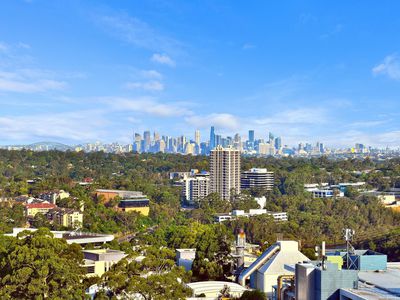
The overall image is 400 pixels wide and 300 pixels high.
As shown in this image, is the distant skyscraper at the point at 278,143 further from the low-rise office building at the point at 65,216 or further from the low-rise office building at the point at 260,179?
the low-rise office building at the point at 65,216

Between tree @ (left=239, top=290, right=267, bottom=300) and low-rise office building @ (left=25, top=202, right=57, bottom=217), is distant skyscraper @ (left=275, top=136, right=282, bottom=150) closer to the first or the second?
low-rise office building @ (left=25, top=202, right=57, bottom=217)

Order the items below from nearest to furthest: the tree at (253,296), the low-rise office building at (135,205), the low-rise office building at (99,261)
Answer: the tree at (253,296)
the low-rise office building at (99,261)
the low-rise office building at (135,205)

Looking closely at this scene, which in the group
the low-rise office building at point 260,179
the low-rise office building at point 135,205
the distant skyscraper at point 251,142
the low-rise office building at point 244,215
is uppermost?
the distant skyscraper at point 251,142

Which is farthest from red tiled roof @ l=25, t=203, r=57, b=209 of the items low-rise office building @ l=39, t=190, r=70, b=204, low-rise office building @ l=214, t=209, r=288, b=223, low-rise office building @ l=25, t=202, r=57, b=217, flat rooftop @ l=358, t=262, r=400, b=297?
flat rooftop @ l=358, t=262, r=400, b=297

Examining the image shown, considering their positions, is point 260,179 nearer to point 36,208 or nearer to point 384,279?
point 36,208

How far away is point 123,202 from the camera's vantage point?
41.9 m

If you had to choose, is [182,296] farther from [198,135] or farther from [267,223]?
[198,135]

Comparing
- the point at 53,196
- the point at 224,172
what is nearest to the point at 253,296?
the point at 53,196

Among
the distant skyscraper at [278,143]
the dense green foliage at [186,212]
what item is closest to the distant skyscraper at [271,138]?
the distant skyscraper at [278,143]

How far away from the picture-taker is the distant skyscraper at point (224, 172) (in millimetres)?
54094

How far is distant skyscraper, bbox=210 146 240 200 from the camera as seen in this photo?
54094mm

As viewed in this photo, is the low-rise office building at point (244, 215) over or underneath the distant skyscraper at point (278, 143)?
underneath

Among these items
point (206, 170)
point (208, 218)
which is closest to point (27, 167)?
point (206, 170)

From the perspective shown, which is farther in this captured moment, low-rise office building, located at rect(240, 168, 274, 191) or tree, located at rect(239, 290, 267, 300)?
low-rise office building, located at rect(240, 168, 274, 191)
